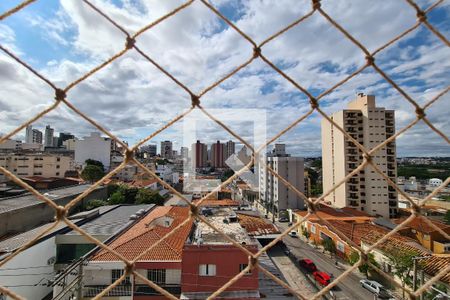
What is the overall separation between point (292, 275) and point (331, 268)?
128 centimetres

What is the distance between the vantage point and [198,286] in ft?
12.6

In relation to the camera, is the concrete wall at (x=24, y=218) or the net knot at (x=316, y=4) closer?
the net knot at (x=316, y=4)

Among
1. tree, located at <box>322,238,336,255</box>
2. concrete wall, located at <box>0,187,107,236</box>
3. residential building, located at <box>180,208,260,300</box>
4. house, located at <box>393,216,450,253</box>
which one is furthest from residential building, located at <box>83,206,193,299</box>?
house, located at <box>393,216,450,253</box>

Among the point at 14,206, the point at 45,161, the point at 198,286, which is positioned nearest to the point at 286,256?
the point at 198,286

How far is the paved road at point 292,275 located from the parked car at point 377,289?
1154 millimetres

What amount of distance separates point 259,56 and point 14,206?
8.32 metres

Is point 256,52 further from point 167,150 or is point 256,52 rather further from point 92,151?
point 167,150

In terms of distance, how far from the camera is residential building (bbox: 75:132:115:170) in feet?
55.2

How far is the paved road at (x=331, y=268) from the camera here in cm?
584

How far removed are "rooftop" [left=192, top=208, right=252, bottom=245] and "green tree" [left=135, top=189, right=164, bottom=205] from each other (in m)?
5.37

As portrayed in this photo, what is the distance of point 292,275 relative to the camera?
22.1ft

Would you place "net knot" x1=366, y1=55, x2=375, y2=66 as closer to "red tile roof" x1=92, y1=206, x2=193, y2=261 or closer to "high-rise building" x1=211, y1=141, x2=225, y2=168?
"red tile roof" x1=92, y1=206, x2=193, y2=261

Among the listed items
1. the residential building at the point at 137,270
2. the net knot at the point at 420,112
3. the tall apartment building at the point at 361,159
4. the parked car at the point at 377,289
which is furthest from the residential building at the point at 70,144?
the net knot at the point at 420,112

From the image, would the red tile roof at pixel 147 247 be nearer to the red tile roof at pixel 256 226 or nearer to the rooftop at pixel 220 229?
the rooftop at pixel 220 229
